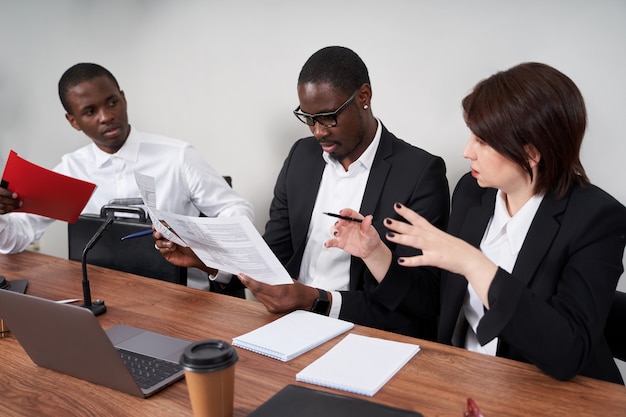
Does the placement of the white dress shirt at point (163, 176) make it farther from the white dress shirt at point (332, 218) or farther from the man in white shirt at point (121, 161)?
the white dress shirt at point (332, 218)

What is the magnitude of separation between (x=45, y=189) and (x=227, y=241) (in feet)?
2.80

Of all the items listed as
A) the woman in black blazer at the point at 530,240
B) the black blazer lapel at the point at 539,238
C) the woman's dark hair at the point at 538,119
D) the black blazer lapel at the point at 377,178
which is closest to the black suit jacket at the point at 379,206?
the black blazer lapel at the point at 377,178

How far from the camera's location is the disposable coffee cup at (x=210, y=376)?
0.77 metres

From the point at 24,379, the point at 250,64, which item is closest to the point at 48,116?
the point at 250,64

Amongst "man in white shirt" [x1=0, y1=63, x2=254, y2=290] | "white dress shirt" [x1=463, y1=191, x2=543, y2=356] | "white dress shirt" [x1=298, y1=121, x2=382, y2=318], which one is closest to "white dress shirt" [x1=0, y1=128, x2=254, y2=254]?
"man in white shirt" [x1=0, y1=63, x2=254, y2=290]

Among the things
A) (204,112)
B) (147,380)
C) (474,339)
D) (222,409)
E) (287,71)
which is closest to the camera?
(222,409)

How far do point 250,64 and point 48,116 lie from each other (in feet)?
5.30

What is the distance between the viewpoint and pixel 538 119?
1.20 m

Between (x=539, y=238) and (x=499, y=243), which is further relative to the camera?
(x=499, y=243)

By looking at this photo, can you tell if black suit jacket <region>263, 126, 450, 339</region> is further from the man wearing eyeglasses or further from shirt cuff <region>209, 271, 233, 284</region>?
shirt cuff <region>209, 271, 233, 284</region>

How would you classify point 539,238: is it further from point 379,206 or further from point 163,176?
point 163,176

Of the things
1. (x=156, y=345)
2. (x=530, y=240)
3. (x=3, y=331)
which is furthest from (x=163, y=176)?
(x=530, y=240)

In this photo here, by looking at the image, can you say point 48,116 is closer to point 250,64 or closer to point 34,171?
point 250,64

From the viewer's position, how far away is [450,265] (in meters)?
1.10
